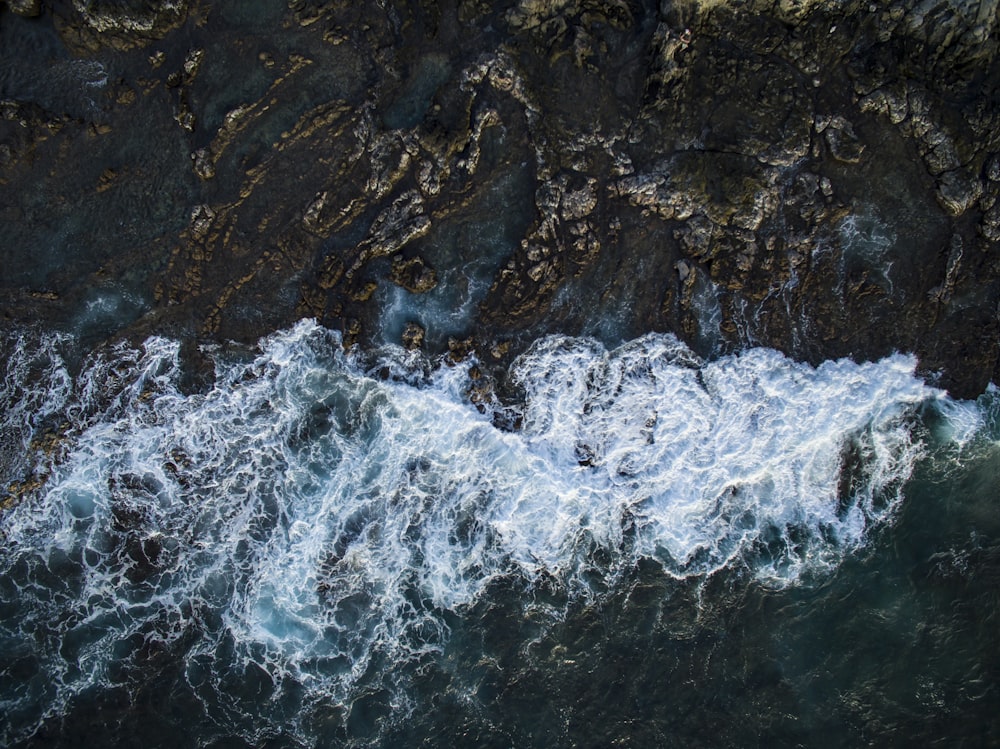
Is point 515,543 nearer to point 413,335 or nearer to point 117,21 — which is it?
point 413,335

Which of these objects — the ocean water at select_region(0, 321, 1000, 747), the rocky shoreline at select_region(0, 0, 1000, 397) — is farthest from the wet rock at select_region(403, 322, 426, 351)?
the ocean water at select_region(0, 321, 1000, 747)

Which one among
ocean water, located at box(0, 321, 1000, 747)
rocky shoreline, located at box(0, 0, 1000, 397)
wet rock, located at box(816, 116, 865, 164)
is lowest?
ocean water, located at box(0, 321, 1000, 747)

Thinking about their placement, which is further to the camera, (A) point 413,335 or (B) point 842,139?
(A) point 413,335

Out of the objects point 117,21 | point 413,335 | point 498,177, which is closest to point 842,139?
point 498,177

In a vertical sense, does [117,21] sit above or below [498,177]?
above

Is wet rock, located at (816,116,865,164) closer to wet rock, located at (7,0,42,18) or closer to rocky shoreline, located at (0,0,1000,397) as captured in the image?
rocky shoreline, located at (0,0,1000,397)

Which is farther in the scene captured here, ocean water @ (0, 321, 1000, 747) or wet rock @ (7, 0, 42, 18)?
ocean water @ (0, 321, 1000, 747)
